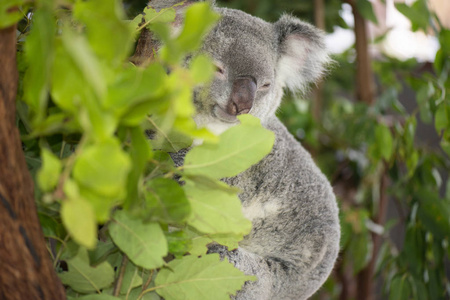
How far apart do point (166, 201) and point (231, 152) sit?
4.6 inches

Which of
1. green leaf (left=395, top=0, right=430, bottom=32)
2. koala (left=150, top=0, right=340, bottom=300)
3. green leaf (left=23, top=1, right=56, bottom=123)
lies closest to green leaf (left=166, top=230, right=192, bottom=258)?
green leaf (left=23, top=1, right=56, bottom=123)

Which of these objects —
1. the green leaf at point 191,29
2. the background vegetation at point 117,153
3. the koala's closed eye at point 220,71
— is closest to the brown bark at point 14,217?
the background vegetation at point 117,153

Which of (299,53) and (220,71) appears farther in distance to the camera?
(299,53)

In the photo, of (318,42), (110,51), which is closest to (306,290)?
(318,42)

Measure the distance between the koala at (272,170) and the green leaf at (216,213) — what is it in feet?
2.32

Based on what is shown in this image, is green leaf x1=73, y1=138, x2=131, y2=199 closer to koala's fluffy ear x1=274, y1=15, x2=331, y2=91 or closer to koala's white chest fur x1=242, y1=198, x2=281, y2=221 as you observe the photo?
koala's white chest fur x1=242, y1=198, x2=281, y2=221

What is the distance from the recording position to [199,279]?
778mm

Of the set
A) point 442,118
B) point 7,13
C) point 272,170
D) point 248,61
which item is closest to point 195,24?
point 7,13

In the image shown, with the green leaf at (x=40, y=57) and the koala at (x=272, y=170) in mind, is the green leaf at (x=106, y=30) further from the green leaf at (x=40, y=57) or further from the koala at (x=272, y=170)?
the koala at (x=272, y=170)

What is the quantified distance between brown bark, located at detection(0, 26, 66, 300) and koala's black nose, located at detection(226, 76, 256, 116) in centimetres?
77

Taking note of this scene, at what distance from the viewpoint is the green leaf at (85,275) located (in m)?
0.74

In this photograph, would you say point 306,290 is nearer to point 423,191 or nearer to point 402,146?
point 423,191

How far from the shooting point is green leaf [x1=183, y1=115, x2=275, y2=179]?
0.64m

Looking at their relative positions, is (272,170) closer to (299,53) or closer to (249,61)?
(249,61)
